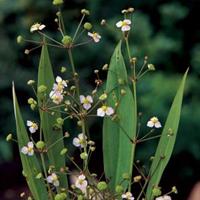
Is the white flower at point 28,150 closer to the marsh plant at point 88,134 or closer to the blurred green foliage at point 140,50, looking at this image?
the marsh plant at point 88,134

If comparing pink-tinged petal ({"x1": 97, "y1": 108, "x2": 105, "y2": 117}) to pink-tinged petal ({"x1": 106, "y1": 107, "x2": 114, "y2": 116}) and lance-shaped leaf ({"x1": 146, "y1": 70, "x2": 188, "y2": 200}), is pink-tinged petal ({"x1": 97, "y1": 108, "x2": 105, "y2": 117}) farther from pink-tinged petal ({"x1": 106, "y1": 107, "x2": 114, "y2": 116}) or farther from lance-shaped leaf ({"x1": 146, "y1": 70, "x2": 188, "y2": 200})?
lance-shaped leaf ({"x1": 146, "y1": 70, "x2": 188, "y2": 200})

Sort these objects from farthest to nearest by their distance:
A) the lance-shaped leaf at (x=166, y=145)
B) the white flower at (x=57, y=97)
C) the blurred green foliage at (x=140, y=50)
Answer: the blurred green foliage at (x=140, y=50), the lance-shaped leaf at (x=166, y=145), the white flower at (x=57, y=97)

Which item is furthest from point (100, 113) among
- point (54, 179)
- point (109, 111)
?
point (54, 179)

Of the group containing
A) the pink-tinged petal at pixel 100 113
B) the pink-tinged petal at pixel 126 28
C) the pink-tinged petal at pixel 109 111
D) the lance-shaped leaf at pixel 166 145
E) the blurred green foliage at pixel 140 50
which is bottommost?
Result: the blurred green foliage at pixel 140 50

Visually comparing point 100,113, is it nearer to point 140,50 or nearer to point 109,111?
point 109,111

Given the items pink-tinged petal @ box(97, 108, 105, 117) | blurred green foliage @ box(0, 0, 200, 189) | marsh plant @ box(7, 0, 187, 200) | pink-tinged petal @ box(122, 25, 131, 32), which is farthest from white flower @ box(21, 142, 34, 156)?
blurred green foliage @ box(0, 0, 200, 189)

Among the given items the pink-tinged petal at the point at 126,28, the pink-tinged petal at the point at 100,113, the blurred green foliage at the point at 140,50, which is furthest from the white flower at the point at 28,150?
the blurred green foliage at the point at 140,50
